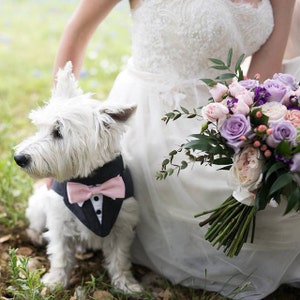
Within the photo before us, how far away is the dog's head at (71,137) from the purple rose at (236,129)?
0.57 m

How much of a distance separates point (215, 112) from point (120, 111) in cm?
56

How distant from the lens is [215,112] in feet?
6.89

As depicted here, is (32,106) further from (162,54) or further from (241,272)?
(241,272)

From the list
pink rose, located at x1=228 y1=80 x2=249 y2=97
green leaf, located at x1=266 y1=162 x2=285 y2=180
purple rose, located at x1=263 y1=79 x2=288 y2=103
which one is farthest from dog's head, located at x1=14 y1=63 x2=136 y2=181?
green leaf, located at x1=266 y1=162 x2=285 y2=180

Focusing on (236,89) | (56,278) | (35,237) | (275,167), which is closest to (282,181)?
(275,167)

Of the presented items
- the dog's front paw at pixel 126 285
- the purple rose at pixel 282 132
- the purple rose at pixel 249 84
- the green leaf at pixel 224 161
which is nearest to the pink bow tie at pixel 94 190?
the dog's front paw at pixel 126 285

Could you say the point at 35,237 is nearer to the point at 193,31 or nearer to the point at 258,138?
the point at 193,31

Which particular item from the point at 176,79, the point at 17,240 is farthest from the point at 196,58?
the point at 17,240

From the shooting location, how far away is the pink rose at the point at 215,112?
6.84ft

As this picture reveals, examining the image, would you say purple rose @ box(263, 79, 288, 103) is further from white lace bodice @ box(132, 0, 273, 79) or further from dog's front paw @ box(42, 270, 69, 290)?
dog's front paw @ box(42, 270, 69, 290)

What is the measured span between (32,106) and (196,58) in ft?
8.96

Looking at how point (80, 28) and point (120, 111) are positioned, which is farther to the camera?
point (80, 28)

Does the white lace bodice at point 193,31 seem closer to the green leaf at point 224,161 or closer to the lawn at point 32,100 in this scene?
the lawn at point 32,100

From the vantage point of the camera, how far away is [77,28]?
9.73ft
